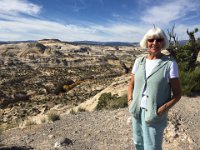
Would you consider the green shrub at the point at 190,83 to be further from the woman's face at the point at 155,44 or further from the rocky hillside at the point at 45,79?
the woman's face at the point at 155,44

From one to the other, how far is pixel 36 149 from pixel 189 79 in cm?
635

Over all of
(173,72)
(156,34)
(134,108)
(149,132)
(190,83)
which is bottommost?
(190,83)

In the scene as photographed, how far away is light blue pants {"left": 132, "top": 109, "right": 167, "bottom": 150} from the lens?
11.5ft

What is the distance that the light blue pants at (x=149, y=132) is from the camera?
11.5ft

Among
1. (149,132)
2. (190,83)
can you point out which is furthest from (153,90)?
(190,83)

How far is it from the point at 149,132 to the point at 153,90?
466 mm

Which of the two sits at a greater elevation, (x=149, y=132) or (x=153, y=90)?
(x=153, y=90)

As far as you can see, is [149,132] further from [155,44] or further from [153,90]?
[155,44]

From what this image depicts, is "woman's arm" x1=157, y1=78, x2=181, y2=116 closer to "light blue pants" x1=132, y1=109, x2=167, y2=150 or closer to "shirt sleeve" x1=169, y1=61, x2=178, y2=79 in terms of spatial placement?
"shirt sleeve" x1=169, y1=61, x2=178, y2=79

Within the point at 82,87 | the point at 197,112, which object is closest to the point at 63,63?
the point at 82,87

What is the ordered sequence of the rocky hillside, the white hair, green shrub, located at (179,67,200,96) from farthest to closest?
the rocky hillside, green shrub, located at (179,67,200,96), the white hair

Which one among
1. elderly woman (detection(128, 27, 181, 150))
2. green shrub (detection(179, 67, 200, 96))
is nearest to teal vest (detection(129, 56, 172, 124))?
elderly woman (detection(128, 27, 181, 150))

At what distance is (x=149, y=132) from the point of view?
3.54m

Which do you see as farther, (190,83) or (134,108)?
(190,83)
